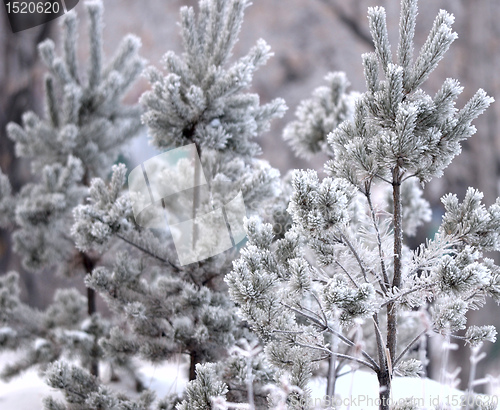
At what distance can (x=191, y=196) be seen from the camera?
1322mm

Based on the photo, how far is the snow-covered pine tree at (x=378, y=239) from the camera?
81 centimetres

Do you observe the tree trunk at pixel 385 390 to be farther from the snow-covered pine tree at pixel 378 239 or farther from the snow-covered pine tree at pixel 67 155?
the snow-covered pine tree at pixel 67 155

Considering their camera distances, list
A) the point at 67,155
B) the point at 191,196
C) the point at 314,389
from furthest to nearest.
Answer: the point at 67,155
the point at 314,389
the point at 191,196

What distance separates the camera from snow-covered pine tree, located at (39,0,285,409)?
46.6 inches

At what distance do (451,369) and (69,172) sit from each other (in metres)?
2.40

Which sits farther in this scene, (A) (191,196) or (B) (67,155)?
(B) (67,155)

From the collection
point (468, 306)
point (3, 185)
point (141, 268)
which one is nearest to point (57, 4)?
point (3, 185)
